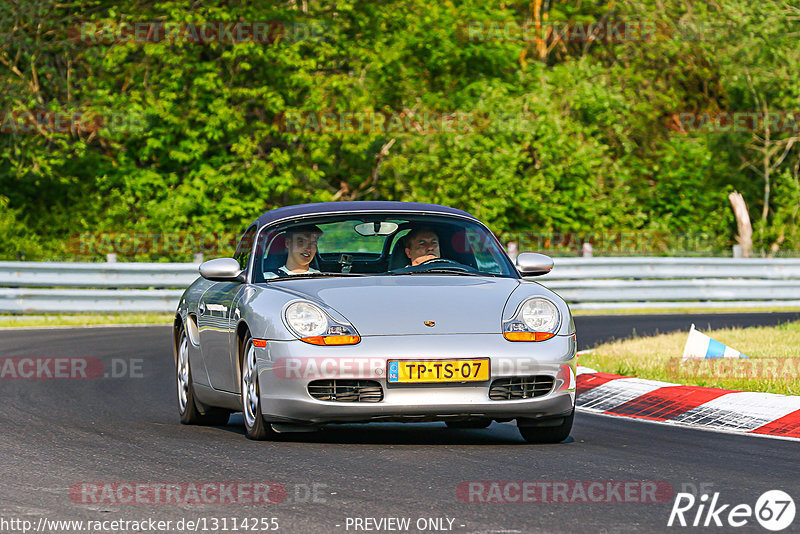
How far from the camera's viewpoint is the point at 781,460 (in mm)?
7203

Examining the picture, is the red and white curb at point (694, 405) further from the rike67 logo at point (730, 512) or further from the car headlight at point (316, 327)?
the car headlight at point (316, 327)

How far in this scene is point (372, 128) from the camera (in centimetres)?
3250

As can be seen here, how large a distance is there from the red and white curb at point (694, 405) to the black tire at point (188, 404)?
2.73 metres

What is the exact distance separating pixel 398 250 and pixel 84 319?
13792 millimetres

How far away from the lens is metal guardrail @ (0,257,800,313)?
22.0 metres

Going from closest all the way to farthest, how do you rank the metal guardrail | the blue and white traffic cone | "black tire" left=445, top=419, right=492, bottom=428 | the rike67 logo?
the rike67 logo → "black tire" left=445, top=419, right=492, bottom=428 → the blue and white traffic cone → the metal guardrail

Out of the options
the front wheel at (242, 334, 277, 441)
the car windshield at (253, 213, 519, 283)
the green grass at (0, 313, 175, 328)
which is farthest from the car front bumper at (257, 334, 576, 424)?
the green grass at (0, 313, 175, 328)

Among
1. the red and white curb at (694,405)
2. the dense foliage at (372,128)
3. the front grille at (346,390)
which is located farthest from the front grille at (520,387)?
the dense foliage at (372,128)

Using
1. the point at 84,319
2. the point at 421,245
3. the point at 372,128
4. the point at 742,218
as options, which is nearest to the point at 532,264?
the point at 421,245

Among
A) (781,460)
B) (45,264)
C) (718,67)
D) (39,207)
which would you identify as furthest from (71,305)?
(718,67)

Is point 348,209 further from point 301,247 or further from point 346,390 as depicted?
point 346,390

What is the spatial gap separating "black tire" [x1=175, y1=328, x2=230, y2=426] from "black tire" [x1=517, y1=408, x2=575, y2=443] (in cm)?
221

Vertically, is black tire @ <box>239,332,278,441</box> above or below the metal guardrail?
above

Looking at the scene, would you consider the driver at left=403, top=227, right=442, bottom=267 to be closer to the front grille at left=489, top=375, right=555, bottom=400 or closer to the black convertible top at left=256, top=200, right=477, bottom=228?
the black convertible top at left=256, top=200, right=477, bottom=228
